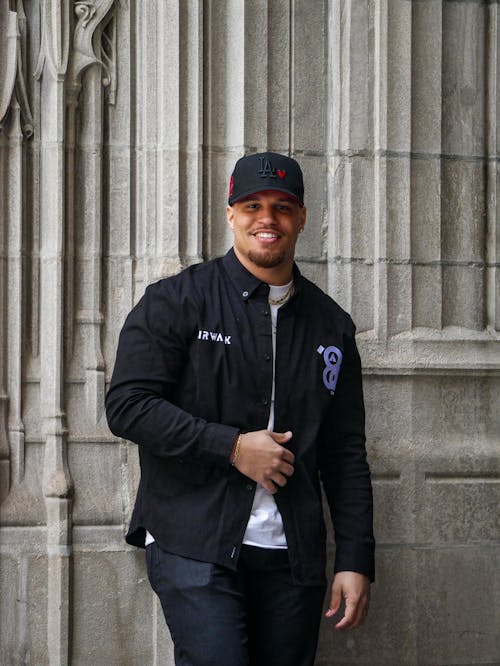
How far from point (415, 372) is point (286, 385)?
1383 millimetres

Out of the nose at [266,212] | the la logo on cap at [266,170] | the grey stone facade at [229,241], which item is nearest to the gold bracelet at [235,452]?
the nose at [266,212]

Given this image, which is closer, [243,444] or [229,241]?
[243,444]

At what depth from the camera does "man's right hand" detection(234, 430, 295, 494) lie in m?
3.52

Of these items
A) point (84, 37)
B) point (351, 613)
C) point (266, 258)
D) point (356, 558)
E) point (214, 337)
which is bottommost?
point (351, 613)

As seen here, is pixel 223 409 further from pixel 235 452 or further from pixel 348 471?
pixel 348 471

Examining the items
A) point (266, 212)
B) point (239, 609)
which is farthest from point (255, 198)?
point (239, 609)

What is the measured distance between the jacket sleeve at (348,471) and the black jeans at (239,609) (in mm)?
190

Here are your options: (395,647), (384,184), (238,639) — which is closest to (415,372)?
(384,184)

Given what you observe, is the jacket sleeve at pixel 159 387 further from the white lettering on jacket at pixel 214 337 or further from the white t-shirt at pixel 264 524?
the white t-shirt at pixel 264 524

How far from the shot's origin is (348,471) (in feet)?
12.9

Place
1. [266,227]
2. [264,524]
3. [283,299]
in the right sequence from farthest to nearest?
[283,299] → [266,227] → [264,524]

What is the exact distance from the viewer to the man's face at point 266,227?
373cm

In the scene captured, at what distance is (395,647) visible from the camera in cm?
495

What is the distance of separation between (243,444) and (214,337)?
0.39 metres
